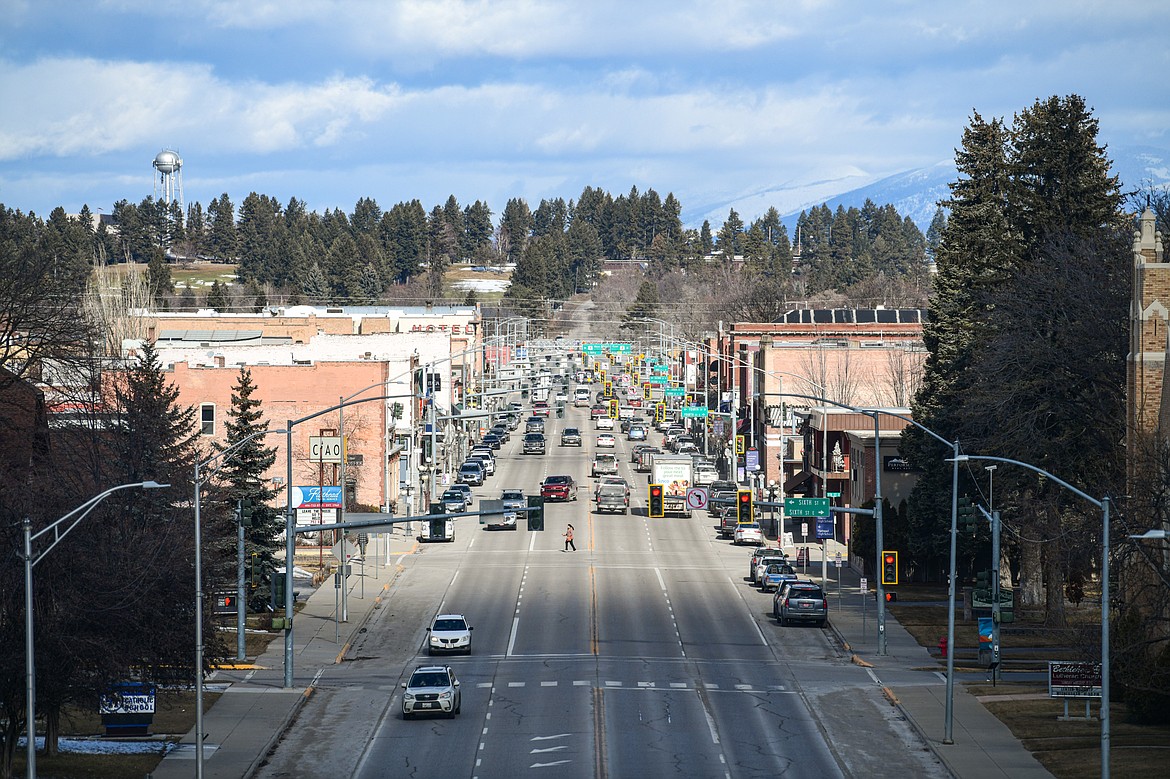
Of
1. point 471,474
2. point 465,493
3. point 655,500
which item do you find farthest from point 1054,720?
point 471,474

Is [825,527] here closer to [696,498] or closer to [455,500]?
[696,498]

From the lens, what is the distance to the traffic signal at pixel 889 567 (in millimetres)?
56438

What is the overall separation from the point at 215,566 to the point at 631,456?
82160 millimetres

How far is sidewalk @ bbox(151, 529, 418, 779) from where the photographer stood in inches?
1506

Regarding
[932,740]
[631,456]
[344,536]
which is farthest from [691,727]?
[631,456]

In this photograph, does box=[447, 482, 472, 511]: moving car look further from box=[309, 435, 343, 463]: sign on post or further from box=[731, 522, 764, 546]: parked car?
box=[731, 522, 764, 546]: parked car

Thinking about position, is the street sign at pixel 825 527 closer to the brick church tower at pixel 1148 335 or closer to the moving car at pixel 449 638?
the moving car at pixel 449 638

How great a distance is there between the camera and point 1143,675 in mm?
40656

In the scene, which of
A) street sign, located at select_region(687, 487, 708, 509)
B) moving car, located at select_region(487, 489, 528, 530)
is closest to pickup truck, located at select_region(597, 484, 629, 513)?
moving car, located at select_region(487, 489, 528, 530)

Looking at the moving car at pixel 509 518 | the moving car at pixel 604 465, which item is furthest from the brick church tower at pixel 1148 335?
the moving car at pixel 604 465

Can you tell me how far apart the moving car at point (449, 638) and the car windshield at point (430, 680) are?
10.7 meters

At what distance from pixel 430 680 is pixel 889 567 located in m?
19.9

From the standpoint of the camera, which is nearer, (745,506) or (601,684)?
(601,684)

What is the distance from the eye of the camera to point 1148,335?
4881 cm
